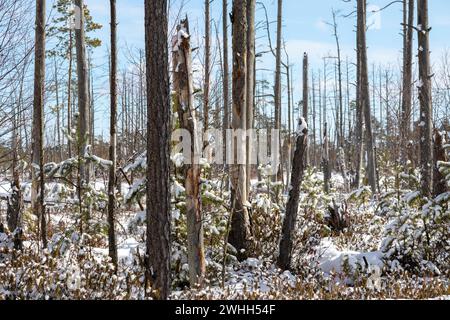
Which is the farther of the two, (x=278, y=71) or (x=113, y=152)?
(x=278, y=71)

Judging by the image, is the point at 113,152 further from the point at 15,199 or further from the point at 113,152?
the point at 15,199

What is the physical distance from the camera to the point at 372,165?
1397 cm

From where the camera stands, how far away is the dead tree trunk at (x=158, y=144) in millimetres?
4500

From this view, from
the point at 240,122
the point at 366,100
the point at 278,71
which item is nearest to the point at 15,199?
the point at 240,122

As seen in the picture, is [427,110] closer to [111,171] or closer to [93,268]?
[111,171]

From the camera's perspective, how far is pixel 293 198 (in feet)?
23.1

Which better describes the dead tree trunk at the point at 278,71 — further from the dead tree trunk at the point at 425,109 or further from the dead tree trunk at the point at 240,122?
the dead tree trunk at the point at 240,122

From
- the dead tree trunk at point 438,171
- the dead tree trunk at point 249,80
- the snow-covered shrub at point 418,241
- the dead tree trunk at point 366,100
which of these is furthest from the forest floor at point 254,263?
the dead tree trunk at point 366,100

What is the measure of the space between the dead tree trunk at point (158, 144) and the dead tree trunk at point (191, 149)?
1260 millimetres

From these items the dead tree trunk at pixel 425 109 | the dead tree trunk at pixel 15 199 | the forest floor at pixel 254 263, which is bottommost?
the forest floor at pixel 254 263

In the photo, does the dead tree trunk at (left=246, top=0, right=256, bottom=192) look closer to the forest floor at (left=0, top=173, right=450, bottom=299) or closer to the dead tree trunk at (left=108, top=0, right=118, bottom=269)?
the forest floor at (left=0, top=173, right=450, bottom=299)

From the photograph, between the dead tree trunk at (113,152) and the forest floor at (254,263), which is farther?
the dead tree trunk at (113,152)

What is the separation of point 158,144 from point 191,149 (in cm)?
143

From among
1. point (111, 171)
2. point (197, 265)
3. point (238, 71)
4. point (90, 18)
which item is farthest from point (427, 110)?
point (90, 18)
